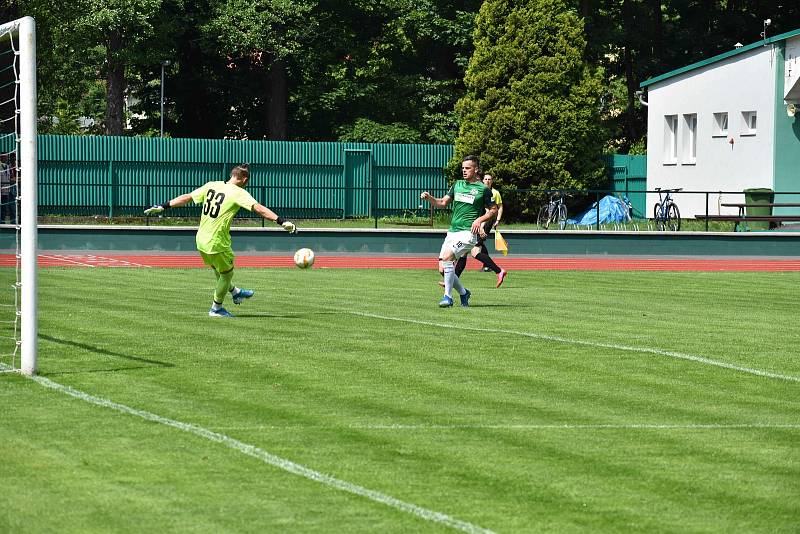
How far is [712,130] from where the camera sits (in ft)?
A: 144

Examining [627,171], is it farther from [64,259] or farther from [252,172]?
[64,259]

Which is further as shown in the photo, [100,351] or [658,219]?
[658,219]

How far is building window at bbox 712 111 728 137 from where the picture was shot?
4353cm

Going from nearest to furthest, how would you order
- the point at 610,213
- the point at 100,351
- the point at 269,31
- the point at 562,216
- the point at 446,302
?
the point at 100,351, the point at 446,302, the point at 562,216, the point at 610,213, the point at 269,31

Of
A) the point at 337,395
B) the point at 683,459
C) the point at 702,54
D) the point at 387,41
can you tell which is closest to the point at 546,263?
the point at 337,395

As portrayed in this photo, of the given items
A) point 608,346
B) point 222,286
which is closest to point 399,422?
point 608,346

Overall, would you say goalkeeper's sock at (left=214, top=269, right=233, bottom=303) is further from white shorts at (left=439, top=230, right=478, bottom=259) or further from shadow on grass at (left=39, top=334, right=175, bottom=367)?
white shorts at (left=439, top=230, right=478, bottom=259)

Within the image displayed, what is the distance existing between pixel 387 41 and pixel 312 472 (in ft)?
165

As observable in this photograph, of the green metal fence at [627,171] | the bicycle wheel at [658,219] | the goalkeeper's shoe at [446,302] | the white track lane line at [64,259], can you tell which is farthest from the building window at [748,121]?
the goalkeeper's shoe at [446,302]

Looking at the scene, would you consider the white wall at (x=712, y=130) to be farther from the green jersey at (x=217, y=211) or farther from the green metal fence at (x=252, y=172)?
the green jersey at (x=217, y=211)

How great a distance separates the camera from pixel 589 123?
44844 mm

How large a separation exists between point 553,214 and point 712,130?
7215mm

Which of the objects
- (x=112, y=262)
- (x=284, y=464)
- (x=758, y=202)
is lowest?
(x=284, y=464)

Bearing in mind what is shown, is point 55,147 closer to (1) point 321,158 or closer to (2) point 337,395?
(1) point 321,158
